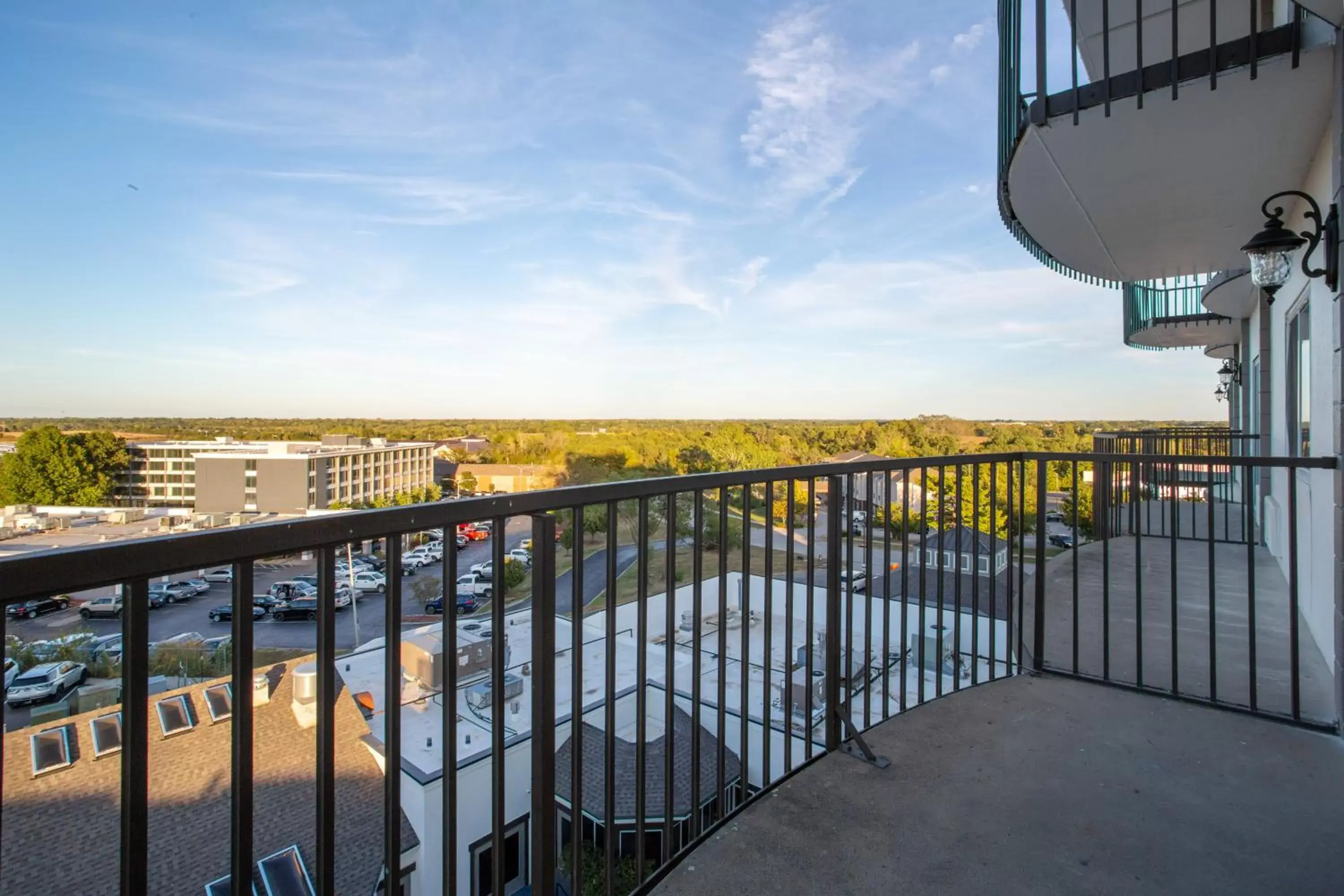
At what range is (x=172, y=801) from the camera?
0.90 m

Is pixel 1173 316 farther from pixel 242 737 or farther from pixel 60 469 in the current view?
pixel 60 469

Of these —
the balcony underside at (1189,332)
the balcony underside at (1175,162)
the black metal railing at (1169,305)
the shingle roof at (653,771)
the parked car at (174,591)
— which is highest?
the black metal railing at (1169,305)

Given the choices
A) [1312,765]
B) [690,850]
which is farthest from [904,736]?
[1312,765]

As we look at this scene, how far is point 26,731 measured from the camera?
0.76 meters

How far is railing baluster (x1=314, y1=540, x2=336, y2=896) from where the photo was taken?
35.1 inches

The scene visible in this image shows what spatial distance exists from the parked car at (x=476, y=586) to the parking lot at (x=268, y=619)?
0.11 feet

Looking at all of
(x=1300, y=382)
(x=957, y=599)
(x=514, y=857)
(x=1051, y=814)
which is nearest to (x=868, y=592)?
(x=957, y=599)

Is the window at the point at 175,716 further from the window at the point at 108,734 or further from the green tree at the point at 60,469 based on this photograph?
the green tree at the point at 60,469

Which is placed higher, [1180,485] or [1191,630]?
[1180,485]

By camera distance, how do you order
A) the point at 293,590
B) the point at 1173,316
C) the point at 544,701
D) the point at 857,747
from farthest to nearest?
the point at 1173,316, the point at 857,747, the point at 544,701, the point at 293,590

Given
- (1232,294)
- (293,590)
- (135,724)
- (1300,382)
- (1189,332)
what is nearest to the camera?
(135,724)

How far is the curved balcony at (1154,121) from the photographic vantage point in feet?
8.50

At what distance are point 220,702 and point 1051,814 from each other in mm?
2037

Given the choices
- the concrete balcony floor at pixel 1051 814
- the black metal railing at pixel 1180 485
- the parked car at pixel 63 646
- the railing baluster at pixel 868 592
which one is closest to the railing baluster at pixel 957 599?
the concrete balcony floor at pixel 1051 814
